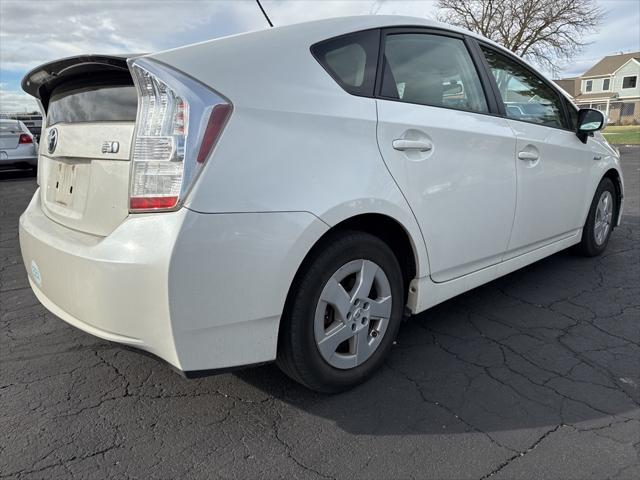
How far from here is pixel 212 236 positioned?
1738mm

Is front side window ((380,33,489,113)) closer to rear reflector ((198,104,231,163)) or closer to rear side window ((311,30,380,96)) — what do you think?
rear side window ((311,30,380,96))

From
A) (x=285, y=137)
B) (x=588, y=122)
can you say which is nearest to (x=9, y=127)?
(x=285, y=137)

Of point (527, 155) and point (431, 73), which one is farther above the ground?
point (431, 73)

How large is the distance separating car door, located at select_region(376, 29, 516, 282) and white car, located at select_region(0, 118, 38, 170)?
10.2 m

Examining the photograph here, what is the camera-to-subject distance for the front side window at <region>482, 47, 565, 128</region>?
3.12 m

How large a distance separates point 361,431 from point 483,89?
81.1 inches

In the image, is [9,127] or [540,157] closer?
[540,157]

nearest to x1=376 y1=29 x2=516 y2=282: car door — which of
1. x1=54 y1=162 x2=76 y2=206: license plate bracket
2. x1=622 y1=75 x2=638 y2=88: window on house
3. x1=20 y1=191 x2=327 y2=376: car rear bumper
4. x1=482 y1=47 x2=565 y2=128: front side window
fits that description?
x1=482 y1=47 x2=565 y2=128: front side window

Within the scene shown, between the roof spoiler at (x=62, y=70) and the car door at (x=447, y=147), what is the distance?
3.70ft

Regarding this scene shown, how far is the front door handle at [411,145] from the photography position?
2.28m

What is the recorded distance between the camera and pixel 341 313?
86.6 inches

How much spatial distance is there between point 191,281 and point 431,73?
176cm

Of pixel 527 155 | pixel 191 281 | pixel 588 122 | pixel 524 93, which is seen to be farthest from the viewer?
pixel 588 122

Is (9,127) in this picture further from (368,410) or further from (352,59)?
(368,410)
